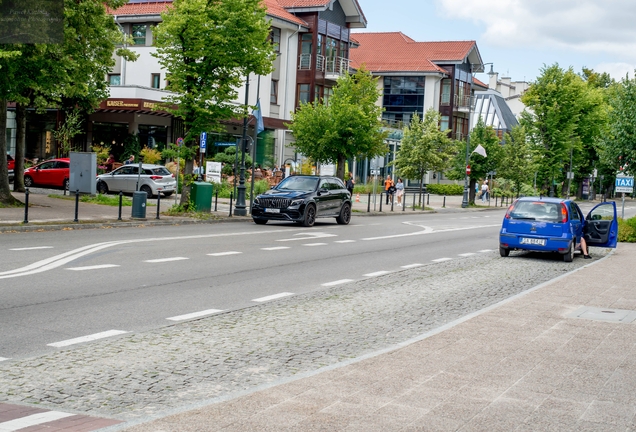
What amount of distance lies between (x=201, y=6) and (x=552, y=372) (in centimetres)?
2246

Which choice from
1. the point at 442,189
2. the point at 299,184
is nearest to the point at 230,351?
the point at 299,184

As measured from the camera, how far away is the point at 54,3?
78.6ft

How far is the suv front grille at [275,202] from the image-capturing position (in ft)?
88.8

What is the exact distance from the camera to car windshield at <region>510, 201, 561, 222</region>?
19578 mm

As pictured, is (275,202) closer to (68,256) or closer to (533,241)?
(533,241)

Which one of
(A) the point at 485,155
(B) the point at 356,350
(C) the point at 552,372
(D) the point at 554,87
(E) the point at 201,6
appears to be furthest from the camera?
(D) the point at 554,87

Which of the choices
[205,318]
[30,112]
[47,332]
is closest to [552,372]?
[205,318]

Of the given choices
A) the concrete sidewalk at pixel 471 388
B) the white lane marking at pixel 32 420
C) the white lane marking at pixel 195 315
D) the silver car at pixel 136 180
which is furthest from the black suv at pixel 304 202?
the white lane marking at pixel 32 420

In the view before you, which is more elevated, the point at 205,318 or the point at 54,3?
the point at 54,3

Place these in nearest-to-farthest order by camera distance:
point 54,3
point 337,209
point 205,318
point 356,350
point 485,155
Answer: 1. point 356,350
2. point 205,318
3. point 54,3
4. point 337,209
5. point 485,155

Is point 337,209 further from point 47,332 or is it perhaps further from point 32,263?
point 47,332

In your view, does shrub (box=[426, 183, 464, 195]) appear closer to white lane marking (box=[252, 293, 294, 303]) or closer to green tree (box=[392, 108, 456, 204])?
green tree (box=[392, 108, 456, 204])

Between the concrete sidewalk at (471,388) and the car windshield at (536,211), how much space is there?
32.3ft

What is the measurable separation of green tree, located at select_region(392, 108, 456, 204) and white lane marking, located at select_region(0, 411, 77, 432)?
43.8 meters
